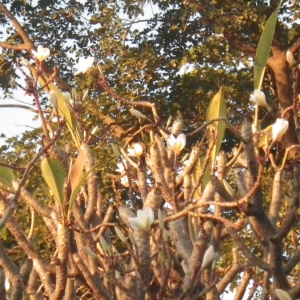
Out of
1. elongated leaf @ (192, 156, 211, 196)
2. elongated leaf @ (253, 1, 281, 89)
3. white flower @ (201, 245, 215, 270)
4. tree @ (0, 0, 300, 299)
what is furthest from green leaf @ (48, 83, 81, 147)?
white flower @ (201, 245, 215, 270)

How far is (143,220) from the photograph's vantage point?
151 centimetres

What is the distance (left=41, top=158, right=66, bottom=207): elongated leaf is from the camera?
5.35ft

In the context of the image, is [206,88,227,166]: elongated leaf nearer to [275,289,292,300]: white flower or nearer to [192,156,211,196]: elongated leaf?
[192,156,211,196]: elongated leaf

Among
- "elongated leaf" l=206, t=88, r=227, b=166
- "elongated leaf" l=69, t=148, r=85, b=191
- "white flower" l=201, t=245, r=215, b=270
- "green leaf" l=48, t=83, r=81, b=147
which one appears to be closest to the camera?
"white flower" l=201, t=245, r=215, b=270

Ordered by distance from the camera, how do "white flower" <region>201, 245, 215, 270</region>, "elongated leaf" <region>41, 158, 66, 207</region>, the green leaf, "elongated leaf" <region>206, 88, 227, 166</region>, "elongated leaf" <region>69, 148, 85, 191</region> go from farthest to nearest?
the green leaf < "elongated leaf" <region>206, 88, 227, 166</region> < "elongated leaf" <region>69, 148, 85, 191</region> < "elongated leaf" <region>41, 158, 66, 207</region> < "white flower" <region>201, 245, 215, 270</region>

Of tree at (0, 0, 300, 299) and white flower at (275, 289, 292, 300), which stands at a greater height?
tree at (0, 0, 300, 299)

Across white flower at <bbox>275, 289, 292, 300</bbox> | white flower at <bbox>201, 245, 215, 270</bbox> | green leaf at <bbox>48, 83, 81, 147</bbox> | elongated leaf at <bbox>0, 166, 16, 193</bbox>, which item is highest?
green leaf at <bbox>48, 83, 81, 147</bbox>

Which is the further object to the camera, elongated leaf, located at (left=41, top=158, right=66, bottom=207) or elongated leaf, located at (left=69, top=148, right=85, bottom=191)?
elongated leaf, located at (left=69, top=148, right=85, bottom=191)

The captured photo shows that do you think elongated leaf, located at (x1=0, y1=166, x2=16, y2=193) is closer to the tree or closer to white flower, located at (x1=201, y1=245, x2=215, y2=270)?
the tree

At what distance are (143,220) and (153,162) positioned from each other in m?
0.41

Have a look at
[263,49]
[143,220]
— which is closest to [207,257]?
[143,220]

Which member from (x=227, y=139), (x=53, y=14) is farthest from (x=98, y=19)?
(x=227, y=139)

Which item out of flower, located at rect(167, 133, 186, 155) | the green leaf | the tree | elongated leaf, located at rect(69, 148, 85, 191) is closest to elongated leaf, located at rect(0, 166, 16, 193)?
the tree

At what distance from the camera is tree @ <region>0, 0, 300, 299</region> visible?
5.37ft
